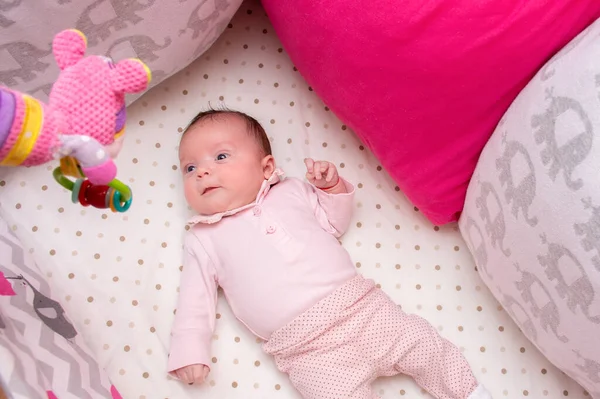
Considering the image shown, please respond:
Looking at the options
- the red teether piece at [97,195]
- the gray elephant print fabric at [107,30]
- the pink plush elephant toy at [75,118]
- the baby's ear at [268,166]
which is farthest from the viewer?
the baby's ear at [268,166]

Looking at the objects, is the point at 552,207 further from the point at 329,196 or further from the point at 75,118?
the point at 75,118

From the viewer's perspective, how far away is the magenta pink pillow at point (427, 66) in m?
0.85

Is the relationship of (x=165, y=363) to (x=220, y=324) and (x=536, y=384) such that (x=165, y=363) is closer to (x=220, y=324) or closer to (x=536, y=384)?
(x=220, y=324)

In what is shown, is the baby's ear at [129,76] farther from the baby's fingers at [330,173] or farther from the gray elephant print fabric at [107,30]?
the baby's fingers at [330,173]

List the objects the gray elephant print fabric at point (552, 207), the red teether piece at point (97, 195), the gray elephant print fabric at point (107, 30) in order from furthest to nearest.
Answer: the gray elephant print fabric at point (107, 30) → the gray elephant print fabric at point (552, 207) → the red teether piece at point (97, 195)

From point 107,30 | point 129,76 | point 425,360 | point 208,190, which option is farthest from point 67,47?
point 425,360

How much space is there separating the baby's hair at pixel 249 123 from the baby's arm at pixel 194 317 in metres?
0.22

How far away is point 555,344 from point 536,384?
19cm

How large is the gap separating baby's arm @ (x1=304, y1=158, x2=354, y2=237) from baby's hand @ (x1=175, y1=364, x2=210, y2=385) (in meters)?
0.35

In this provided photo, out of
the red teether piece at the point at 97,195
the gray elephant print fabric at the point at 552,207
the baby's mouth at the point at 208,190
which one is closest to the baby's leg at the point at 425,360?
the gray elephant print fabric at the point at 552,207

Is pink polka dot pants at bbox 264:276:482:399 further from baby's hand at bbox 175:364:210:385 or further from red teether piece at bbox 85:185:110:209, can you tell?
red teether piece at bbox 85:185:110:209

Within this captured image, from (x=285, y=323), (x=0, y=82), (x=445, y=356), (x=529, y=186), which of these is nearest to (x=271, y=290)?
(x=285, y=323)

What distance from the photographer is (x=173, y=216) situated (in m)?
1.18

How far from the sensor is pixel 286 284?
1.04 m
